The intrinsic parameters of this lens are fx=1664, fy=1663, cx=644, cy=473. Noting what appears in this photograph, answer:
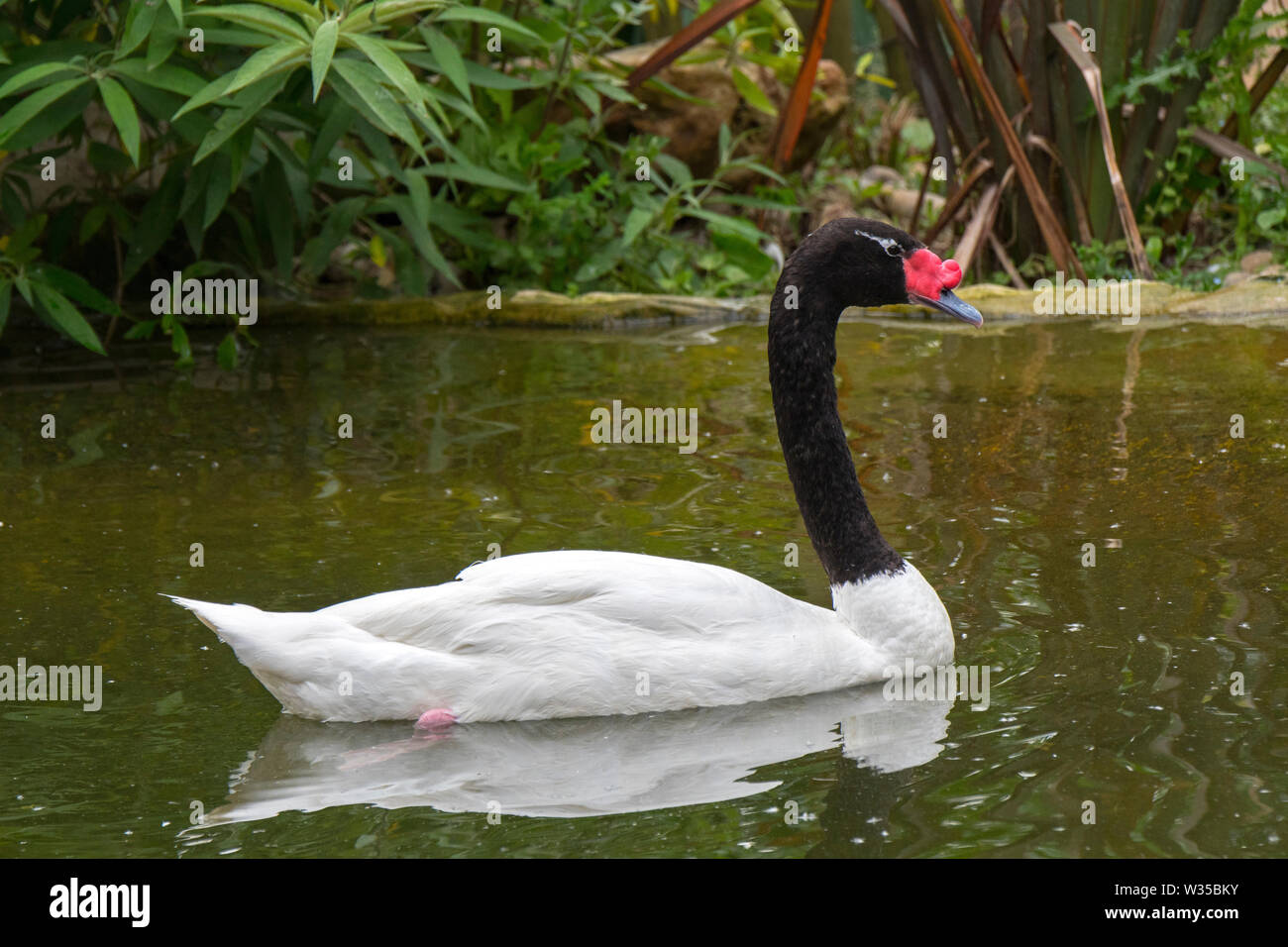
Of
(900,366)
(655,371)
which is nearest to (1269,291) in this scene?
(900,366)

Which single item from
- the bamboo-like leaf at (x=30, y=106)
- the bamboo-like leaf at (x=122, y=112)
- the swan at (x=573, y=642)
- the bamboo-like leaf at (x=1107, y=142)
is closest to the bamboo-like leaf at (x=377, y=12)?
the bamboo-like leaf at (x=122, y=112)

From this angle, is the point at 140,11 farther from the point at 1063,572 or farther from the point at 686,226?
the point at 686,226

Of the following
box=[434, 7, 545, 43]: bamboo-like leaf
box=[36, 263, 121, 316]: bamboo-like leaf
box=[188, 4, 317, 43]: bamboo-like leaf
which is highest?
box=[434, 7, 545, 43]: bamboo-like leaf

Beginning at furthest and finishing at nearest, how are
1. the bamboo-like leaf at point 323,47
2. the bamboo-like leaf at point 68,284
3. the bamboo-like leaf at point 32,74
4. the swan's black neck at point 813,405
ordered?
the bamboo-like leaf at point 68,284 → the bamboo-like leaf at point 32,74 → the bamboo-like leaf at point 323,47 → the swan's black neck at point 813,405

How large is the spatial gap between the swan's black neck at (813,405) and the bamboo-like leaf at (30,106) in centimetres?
405

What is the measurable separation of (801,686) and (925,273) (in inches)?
53.3

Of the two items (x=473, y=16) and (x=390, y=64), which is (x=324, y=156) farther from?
(x=390, y=64)

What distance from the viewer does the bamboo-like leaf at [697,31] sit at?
10109mm

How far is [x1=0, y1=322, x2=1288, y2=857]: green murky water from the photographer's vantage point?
154 inches

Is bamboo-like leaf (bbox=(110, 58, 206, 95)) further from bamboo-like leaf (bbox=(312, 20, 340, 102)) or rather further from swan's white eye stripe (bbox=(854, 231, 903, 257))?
swan's white eye stripe (bbox=(854, 231, 903, 257))

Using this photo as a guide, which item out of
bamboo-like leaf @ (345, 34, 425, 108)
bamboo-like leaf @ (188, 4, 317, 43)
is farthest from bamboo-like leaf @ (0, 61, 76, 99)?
bamboo-like leaf @ (345, 34, 425, 108)

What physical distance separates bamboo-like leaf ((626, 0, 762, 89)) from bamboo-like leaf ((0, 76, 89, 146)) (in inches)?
154

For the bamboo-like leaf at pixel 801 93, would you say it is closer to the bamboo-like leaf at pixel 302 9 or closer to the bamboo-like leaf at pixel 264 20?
the bamboo-like leaf at pixel 302 9

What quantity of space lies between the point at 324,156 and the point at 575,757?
5043 mm
